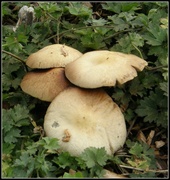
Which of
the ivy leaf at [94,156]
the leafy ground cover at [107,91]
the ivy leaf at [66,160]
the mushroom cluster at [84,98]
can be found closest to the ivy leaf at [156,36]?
the leafy ground cover at [107,91]

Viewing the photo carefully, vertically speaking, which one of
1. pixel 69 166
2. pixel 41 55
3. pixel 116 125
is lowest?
pixel 69 166

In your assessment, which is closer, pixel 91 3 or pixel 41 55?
pixel 41 55

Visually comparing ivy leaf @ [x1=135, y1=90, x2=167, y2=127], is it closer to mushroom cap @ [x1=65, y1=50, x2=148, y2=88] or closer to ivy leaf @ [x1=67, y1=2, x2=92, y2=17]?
mushroom cap @ [x1=65, y1=50, x2=148, y2=88]

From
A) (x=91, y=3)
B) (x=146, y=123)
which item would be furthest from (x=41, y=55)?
(x=91, y=3)

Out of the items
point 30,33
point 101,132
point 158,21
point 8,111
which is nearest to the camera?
point 101,132

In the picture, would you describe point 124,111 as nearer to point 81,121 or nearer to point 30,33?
point 81,121

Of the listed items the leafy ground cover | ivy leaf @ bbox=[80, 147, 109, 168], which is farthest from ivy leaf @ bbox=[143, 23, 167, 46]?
ivy leaf @ bbox=[80, 147, 109, 168]

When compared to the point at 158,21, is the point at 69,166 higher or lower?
lower

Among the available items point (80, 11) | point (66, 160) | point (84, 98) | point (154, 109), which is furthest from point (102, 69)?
point (80, 11)
